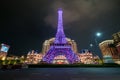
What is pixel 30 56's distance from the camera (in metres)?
102

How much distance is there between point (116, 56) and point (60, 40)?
58734 mm

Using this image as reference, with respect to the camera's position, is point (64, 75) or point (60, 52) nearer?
point (64, 75)

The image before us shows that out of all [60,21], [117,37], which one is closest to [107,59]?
[60,21]

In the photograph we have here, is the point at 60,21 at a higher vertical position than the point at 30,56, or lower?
higher

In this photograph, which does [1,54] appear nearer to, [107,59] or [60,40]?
[60,40]

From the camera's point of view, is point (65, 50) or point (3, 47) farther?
point (3, 47)

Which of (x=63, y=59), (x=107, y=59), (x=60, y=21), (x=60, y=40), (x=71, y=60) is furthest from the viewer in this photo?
(x=63, y=59)

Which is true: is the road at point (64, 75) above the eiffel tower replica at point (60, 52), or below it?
below

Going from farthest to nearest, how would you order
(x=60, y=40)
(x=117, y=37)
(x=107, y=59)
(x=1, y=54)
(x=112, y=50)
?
1. (x=112, y=50)
2. (x=1, y=54)
3. (x=117, y=37)
4. (x=60, y=40)
5. (x=107, y=59)

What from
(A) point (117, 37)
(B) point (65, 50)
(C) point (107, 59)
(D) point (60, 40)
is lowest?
(C) point (107, 59)

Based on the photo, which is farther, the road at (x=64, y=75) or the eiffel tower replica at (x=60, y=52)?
the eiffel tower replica at (x=60, y=52)

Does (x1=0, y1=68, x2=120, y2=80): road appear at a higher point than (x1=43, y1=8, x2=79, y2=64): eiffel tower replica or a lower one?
lower

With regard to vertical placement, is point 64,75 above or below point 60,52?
below

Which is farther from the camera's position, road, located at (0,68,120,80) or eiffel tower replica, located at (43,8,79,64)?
eiffel tower replica, located at (43,8,79,64)
